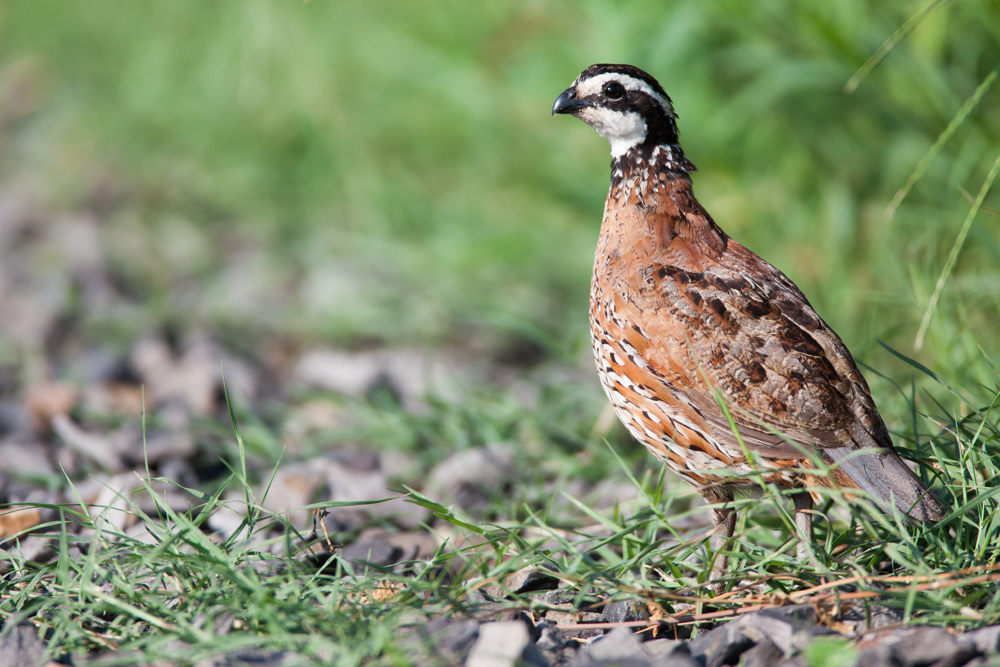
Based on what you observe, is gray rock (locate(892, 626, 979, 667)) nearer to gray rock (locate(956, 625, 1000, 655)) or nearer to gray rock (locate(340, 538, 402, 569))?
gray rock (locate(956, 625, 1000, 655))

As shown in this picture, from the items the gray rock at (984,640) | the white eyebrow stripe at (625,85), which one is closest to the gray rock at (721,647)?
the gray rock at (984,640)

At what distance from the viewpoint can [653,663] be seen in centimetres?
227

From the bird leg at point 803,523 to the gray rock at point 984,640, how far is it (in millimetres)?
450

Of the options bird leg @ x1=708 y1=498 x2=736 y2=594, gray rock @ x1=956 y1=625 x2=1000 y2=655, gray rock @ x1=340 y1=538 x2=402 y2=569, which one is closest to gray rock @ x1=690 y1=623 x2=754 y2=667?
bird leg @ x1=708 y1=498 x2=736 y2=594

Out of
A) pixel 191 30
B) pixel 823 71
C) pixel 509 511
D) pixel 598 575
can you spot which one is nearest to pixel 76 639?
pixel 598 575

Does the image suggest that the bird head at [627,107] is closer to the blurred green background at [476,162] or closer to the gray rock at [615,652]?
the blurred green background at [476,162]

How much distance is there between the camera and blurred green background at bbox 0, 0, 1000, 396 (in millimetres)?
4914

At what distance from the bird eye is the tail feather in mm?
1473

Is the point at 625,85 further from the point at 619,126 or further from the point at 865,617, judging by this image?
the point at 865,617

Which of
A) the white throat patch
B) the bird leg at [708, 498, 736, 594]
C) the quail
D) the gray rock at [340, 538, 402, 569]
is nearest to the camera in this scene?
the quail

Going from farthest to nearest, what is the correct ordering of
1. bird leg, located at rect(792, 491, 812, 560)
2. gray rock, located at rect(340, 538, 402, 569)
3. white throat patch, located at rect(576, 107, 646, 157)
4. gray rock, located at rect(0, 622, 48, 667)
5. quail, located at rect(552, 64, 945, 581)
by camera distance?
white throat patch, located at rect(576, 107, 646, 157) → gray rock, located at rect(340, 538, 402, 569) → quail, located at rect(552, 64, 945, 581) → bird leg, located at rect(792, 491, 812, 560) → gray rock, located at rect(0, 622, 48, 667)

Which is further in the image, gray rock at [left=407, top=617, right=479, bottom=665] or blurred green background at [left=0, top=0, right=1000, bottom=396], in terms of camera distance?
blurred green background at [left=0, top=0, right=1000, bottom=396]

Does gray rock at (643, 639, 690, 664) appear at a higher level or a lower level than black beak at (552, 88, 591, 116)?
lower

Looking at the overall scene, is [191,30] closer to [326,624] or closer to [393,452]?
[393,452]
